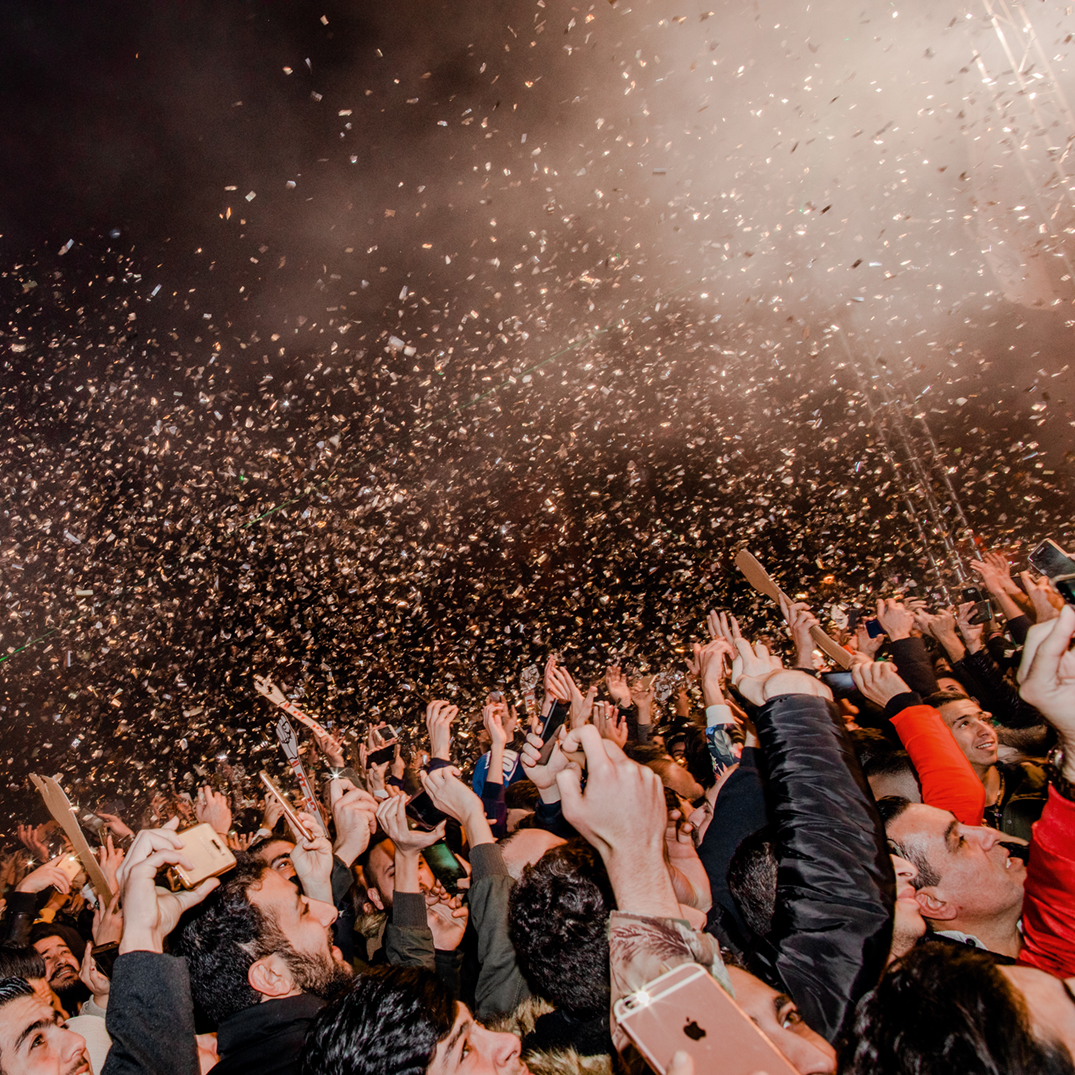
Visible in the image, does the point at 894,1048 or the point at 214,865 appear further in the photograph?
the point at 214,865

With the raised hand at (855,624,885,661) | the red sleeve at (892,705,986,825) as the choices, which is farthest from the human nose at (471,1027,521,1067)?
the raised hand at (855,624,885,661)

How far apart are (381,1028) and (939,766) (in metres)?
2.40

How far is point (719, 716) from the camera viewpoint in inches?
115

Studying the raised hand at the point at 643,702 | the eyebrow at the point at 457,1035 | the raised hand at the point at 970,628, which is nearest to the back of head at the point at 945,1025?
the eyebrow at the point at 457,1035

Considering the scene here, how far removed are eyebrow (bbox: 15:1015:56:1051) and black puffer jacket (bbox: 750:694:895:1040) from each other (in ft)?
7.72

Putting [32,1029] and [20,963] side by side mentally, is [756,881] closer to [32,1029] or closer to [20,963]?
[32,1029]

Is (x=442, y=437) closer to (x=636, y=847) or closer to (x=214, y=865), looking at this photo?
(x=214, y=865)

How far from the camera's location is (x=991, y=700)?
13.4 ft

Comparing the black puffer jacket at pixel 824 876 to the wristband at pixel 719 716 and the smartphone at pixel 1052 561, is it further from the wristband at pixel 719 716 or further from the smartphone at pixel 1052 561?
the smartphone at pixel 1052 561

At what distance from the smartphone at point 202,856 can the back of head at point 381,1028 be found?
2.61ft

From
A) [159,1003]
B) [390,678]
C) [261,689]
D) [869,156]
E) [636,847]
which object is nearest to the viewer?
[636,847]

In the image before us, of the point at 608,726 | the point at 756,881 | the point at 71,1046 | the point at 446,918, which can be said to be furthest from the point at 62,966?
the point at 756,881

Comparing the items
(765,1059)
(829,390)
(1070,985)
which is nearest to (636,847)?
(765,1059)

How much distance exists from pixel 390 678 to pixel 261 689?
427 cm
